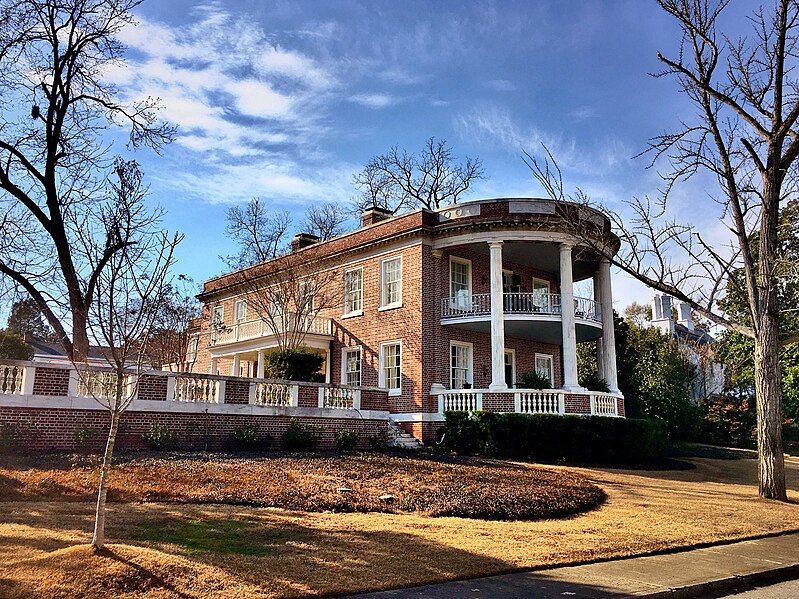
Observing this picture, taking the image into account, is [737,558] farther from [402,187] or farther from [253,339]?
[402,187]

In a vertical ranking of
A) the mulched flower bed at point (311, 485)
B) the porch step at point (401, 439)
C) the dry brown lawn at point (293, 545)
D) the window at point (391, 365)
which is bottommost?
the dry brown lawn at point (293, 545)

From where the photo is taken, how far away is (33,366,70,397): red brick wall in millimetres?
14828

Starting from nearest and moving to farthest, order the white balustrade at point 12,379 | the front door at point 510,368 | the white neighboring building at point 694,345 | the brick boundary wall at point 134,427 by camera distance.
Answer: the brick boundary wall at point 134,427 → the white balustrade at point 12,379 → the front door at point 510,368 → the white neighboring building at point 694,345

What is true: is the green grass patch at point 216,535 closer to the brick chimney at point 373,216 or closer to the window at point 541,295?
the window at point 541,295

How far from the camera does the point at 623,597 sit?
22.5 ft

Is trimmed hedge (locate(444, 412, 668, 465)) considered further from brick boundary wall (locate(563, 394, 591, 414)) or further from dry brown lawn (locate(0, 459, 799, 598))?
dry brown lawn (locate(0, 459, 799, 598))

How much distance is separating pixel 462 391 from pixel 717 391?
112 feet

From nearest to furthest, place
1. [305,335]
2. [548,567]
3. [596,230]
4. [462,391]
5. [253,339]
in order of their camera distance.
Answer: [548,567] → [596,230] → [462,391] → [305,335] → [253,339]

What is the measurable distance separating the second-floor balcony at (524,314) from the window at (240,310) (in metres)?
11.8

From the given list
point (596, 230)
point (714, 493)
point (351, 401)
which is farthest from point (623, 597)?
point (351, 401)

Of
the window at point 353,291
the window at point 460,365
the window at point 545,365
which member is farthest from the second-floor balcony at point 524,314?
the window at point 353,291

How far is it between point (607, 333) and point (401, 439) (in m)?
9.00

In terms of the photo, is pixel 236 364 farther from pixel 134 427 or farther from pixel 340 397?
pixel 134 427

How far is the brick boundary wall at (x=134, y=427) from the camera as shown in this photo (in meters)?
14.4
